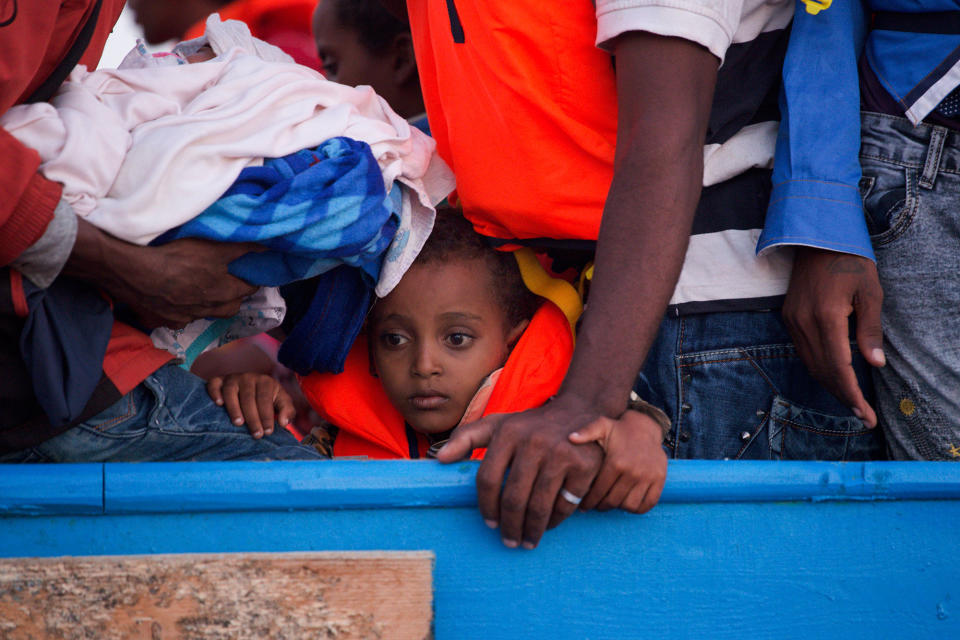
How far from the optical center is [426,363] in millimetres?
1762

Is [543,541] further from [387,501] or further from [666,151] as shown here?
[666,151]

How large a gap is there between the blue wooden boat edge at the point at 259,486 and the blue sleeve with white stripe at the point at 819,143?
45 cm

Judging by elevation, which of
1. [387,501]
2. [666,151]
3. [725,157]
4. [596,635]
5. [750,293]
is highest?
[666,151]

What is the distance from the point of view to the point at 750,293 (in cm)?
151

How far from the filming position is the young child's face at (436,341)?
1783 mm

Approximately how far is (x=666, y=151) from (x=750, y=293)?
0.41 m

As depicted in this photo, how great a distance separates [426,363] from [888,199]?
2.92 feet

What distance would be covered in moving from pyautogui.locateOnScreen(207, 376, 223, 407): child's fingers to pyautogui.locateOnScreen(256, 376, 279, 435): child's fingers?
63 millimetres

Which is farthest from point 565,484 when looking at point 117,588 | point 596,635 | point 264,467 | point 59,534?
point 59,534

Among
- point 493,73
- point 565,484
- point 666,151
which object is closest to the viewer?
point 565,484

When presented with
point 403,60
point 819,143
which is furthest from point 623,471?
point 403,60

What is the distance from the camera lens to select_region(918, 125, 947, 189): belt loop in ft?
4.73

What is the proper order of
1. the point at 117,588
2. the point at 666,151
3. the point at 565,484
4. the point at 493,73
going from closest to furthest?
1. the point at 117,588
2. the point at 565,484
3. the point at 666,151
4. the point at 493,73

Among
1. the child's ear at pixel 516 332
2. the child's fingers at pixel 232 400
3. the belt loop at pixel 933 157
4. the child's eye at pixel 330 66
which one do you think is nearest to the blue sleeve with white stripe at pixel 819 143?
the belt loop at pixel 933 157
